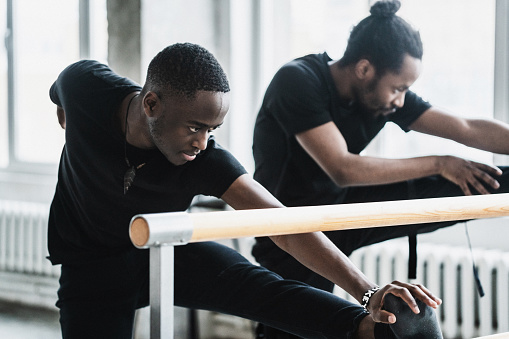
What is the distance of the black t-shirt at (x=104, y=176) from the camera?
1.51 meters

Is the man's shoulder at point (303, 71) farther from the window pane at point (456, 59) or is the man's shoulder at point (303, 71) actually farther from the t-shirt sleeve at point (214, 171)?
the window pane at point (456, 59)

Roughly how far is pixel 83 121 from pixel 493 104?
169 centimetres

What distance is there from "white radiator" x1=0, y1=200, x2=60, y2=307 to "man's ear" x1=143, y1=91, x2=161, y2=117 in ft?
7.14

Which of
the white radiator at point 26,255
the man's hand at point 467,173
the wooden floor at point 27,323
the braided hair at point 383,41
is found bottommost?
the wooden floor at point 27,323

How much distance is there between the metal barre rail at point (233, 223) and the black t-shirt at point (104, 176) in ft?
1.42

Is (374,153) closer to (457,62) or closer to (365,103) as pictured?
(457,62)

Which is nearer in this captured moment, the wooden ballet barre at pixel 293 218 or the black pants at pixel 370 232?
the wooden ballet barre at pixel 293 218

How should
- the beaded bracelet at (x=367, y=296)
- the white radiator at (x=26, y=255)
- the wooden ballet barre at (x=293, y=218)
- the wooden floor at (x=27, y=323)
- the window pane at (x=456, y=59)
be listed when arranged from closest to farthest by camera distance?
the wooden ballet barre at (x=293, y=218) → the beaded bracelet at (x=367, y=296) → the window pane at (x=456, y=59) → the wooden floor at (x=27, y=323) → the white radiator at (x=26, y=255)

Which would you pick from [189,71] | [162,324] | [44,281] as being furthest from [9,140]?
[162,324]

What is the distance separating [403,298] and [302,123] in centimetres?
78

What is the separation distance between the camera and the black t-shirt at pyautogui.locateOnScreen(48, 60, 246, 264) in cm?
151

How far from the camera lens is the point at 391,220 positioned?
1.11 meters

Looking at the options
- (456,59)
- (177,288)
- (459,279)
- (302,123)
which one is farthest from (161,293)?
(456,59)

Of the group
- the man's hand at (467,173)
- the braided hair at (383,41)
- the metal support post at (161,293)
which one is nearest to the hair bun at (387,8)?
the braided hair at (383,41)
